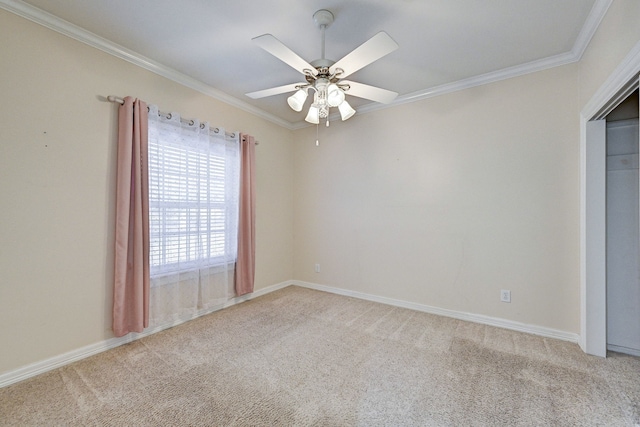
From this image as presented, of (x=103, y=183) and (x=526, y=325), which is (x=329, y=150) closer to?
(x=103, y=183)

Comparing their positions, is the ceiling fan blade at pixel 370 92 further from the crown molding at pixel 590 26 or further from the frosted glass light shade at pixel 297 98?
the crown molding at pixel 590 26

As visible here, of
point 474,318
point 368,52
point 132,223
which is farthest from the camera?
point 474,318

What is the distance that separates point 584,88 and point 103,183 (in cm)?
413

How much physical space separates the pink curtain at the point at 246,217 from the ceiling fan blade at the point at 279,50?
5.75ft

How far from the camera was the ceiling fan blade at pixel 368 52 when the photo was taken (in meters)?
1.53

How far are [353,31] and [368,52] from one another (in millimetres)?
613

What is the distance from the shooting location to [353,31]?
6.88 ft

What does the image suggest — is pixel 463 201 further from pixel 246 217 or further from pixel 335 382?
pixel 246 217

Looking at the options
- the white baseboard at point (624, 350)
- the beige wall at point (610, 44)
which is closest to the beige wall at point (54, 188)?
the beige wall at point (610, 44)

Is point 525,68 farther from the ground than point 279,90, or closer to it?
farther from the ground

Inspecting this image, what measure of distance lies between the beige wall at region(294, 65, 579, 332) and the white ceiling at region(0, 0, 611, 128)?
1.32 feet

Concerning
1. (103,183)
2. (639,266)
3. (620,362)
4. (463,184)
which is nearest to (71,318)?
(103,183)

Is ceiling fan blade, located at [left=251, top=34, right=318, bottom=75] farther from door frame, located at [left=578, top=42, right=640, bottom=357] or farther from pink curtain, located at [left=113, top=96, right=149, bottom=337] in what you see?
door frame, located at [left=578, top=42, right=640, bottom=357]

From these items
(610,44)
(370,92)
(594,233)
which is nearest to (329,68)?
(370,92)
